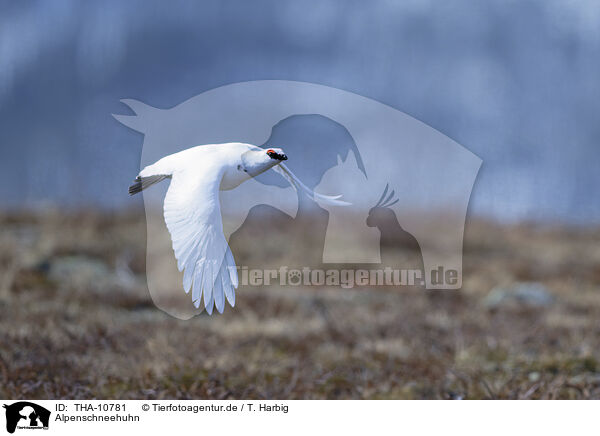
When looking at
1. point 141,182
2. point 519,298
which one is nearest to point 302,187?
point 141,182

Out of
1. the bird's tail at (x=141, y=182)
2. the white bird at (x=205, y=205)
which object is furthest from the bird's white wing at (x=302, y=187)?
the bird's tail at (x=141, y=182)

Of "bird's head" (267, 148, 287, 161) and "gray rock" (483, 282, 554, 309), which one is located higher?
"gray rock" (483, 282, 554, 309)

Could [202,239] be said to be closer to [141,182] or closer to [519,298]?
[141,182]

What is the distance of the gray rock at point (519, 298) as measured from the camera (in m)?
4.41

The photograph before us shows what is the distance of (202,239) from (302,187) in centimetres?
38

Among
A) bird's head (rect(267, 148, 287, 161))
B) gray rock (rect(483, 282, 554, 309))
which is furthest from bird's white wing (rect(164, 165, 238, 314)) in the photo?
gray rock (rect(483, 282, 554, 309))

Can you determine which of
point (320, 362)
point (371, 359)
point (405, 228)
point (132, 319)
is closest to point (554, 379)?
point (371, 359)

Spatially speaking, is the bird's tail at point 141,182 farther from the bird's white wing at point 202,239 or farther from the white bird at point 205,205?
the bird's white wing at point 202,239

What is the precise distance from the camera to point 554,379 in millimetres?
2629

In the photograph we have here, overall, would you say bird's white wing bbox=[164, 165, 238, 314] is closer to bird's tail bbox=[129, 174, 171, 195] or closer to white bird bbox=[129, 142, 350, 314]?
white bird bbox=[129, 142, 350, 314]

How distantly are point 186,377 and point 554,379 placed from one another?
162 cm

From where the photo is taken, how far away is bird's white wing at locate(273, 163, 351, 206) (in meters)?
1.50

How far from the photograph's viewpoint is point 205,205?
135 cm

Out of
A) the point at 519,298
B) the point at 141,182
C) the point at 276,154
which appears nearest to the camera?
the point at 276,154
